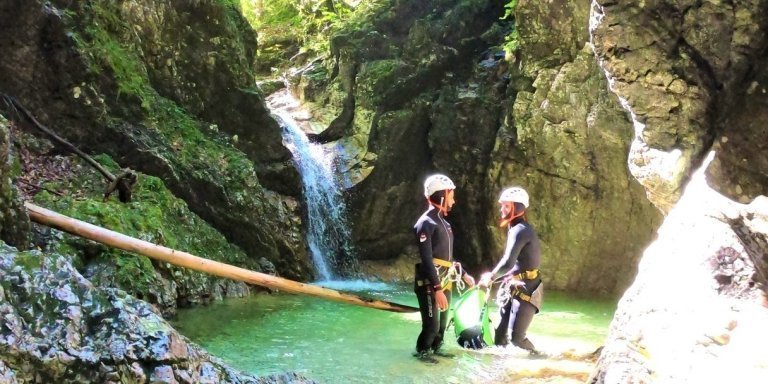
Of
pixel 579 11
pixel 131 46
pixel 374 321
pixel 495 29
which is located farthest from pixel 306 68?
pixel 374 321

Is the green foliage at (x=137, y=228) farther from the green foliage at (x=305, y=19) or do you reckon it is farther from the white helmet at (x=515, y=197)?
the green foliage at (x=305, y=19)

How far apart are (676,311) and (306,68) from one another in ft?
49.0

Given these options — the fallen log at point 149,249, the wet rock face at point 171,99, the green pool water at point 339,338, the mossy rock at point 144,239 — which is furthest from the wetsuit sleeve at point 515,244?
the wet rock face at point 171,99

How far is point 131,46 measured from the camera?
10719mm

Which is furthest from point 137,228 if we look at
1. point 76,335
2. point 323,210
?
point 323,210

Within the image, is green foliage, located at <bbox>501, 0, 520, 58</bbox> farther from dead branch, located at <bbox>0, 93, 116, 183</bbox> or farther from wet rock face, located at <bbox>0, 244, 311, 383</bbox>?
wet rock face, located at <bbox>0, 244, 311, 383</bbox>

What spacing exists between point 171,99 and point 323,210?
4.32m

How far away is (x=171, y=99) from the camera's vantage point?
11641mm

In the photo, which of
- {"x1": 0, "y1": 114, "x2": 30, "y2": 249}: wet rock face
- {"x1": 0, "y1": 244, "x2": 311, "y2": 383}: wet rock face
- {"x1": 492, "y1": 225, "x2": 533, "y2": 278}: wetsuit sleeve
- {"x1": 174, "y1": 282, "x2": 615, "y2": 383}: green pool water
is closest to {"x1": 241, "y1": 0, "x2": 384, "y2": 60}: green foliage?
{"x1": 174, "y1": 282, "x2": 615, "y2": 383}: green pool water

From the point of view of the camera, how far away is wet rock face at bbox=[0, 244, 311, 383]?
2.82 meters

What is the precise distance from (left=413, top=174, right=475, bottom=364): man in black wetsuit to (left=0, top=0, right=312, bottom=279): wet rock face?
6.14 metres

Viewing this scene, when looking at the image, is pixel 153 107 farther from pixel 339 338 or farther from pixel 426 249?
pixel 426 249

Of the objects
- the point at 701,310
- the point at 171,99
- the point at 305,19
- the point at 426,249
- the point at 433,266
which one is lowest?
the point at 433,266

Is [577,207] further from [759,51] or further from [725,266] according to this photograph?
[725,266]
